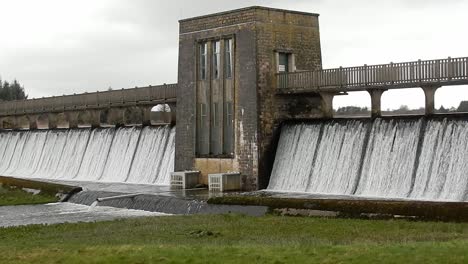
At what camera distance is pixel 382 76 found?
43094 mm

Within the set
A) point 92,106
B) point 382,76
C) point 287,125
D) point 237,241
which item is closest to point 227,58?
point 287,125

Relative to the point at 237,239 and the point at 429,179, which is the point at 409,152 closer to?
the point at 429,179

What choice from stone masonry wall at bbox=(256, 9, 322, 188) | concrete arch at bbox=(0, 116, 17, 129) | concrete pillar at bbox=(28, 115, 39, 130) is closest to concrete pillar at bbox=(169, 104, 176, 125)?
stone masonry wall at bbox=(256, 9, 322, 188)

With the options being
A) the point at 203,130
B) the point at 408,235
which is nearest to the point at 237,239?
the point at 408,235

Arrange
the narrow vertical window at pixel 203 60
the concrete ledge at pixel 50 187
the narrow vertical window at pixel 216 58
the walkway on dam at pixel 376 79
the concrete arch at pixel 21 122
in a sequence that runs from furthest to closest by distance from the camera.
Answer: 1. the concrete arch at pixel 21 122
2. the narrow vertical window at pixel 203 60
3. the narrow vertical window at pixel 216 58
4. the concrete ledge at pixel 50 187
5. the walkway on dam at pixel 376 79

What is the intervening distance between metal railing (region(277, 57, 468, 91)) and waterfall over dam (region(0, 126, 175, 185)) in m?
13.5

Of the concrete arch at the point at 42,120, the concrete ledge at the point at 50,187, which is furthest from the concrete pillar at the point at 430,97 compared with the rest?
the concrete arch at the point at 42,120

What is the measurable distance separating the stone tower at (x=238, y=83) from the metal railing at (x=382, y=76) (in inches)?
70.8

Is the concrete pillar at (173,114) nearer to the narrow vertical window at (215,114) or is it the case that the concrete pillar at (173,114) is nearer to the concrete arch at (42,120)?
the narrow vertical window at (215,114)

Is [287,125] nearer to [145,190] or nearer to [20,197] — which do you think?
[145,190]

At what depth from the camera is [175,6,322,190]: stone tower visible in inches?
1903

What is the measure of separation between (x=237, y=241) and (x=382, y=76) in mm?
20218

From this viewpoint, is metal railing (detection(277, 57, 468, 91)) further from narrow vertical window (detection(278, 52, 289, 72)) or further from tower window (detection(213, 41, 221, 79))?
tower window (detection(213, 41, 221, 79))

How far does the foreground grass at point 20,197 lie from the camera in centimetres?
5009
